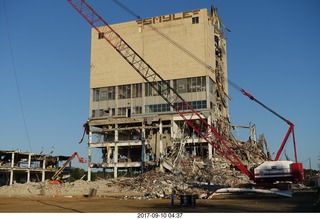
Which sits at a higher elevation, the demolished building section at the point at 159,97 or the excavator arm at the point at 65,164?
the demolished building section at the point at 159,97

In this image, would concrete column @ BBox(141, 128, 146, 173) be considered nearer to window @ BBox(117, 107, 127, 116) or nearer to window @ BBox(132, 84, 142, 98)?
window @ BBox(117, 107, 127, 116)

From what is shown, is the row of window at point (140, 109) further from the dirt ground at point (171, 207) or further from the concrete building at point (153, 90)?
the dirt ground at point (171, 207)

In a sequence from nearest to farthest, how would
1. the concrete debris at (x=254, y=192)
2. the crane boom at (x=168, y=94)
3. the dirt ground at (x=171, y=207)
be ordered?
the dirt ground at (x=171, y=207) → the concrete debris at (x=254, y=192) → the crane boom at (x=168, y=94)

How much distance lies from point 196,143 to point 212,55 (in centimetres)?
2187

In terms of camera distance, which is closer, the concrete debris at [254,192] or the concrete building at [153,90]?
the concrete debris at [254,192]

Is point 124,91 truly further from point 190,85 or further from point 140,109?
point 190,85

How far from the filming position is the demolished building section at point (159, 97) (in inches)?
3278

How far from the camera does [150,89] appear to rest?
89375 mm

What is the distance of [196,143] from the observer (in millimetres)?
84688

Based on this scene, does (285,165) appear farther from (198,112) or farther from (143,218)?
(198,112)

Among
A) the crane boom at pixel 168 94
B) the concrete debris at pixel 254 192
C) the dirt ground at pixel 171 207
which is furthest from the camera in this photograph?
the crane boom at pixel 168 94

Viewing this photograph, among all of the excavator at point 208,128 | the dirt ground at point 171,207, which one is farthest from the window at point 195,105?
the dirt ground at point 171,207

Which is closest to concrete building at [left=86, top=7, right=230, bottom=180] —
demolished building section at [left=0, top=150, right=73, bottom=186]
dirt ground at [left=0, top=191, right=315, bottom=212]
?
demolished building section at [left=0, top=150, right=73, bottom=186]

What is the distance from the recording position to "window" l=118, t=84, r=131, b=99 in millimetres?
91938
